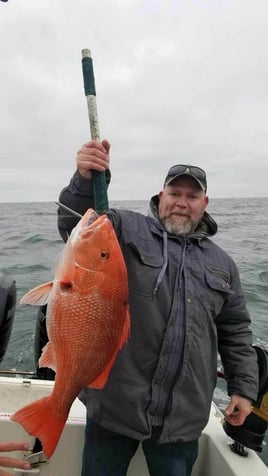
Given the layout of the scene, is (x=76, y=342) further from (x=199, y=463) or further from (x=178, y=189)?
(x=199, y=463)

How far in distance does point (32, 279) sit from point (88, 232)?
10142mm

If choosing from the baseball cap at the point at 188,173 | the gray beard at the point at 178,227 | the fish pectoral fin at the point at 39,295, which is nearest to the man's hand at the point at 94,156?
the fish pectoral fin at the point at 39,295

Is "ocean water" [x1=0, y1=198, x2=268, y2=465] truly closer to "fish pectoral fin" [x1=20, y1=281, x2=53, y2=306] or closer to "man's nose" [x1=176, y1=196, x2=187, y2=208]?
"man's nose" [x1=176, y1=196, x2=187, y2=208]

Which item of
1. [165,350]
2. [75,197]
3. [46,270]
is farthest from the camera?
[46,270]

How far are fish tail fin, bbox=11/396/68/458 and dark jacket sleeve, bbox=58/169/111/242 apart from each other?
1011 mm

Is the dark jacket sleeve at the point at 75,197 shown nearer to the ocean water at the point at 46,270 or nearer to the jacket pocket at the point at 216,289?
the jacket pocket at the point at 216,289

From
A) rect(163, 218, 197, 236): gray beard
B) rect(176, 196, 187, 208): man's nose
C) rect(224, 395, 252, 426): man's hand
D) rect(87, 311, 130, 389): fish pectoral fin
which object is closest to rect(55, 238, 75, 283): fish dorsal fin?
rect(87, 311, 130, 389): fish pectoral fin

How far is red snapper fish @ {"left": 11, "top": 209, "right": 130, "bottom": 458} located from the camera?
66.1 inches

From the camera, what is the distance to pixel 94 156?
192 centimetres

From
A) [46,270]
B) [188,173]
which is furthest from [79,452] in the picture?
[46,270]

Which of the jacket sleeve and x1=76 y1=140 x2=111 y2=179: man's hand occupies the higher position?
x1=76 y1=140 x2=111 y2=179: man's hand

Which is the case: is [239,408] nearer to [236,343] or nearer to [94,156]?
[236,343]

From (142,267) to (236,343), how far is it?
0.92 m

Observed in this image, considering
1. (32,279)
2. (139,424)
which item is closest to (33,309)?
(32,279)
